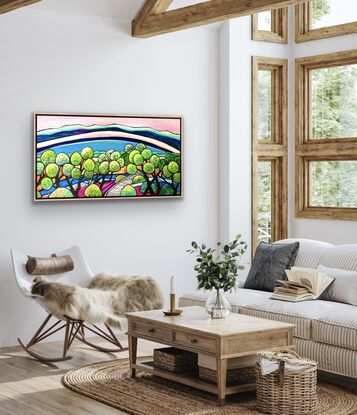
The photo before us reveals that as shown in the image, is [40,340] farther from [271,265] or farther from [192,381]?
[271,265]

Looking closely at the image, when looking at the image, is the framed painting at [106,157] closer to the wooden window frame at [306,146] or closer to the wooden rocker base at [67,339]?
the wooden rocker base at [67,339]

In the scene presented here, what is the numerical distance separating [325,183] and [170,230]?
1.61 m

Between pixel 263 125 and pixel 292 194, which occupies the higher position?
pixel 263 125

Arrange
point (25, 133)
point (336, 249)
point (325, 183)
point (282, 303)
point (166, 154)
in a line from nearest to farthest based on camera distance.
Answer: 1. point (282, 303)
2. point (336, 249)
3. point (25, 133)
4. point (166, 154)
5. point (325, 183)

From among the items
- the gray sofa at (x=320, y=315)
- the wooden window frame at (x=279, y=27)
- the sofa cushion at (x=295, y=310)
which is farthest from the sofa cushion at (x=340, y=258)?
the wooden window frame at (x=279, y=27)

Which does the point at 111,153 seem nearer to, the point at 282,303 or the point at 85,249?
the point at 85,249

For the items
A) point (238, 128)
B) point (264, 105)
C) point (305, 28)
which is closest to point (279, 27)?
point (305, 28)

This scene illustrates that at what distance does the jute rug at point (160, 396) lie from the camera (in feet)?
17.0

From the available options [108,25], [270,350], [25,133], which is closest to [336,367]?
[270,350]

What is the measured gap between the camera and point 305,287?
6398 millimetres

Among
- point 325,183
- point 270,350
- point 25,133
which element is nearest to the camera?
point 270,350

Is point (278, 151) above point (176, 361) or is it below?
above

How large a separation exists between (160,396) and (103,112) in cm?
299

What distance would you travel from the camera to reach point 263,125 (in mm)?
8523
